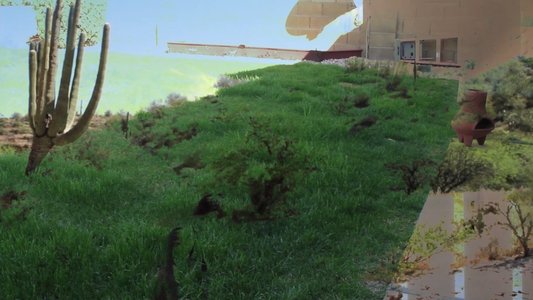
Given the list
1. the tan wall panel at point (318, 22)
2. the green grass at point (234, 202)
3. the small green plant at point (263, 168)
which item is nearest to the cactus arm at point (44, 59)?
the green grass at point (234, 202)

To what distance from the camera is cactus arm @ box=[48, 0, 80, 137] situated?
7.91 feet

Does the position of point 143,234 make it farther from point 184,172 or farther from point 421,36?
point 421,36

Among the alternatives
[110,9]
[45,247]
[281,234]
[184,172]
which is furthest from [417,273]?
[110,9]

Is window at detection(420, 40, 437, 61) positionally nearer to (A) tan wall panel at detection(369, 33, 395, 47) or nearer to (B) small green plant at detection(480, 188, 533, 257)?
(A) tan wall panel at detection(369, 33, 395, 47)

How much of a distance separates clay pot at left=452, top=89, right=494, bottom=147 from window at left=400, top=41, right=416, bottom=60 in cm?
32

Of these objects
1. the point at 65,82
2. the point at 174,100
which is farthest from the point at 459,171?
the point at 65,82

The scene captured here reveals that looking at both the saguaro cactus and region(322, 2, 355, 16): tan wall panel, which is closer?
the saguaro cactus

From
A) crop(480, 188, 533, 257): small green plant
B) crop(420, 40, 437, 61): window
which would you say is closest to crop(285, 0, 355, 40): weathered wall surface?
crop(420, 40, 437, 61): window

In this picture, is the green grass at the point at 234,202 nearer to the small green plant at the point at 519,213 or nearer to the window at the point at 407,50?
the window at the point at 407,50

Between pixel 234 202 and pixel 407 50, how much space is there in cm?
114

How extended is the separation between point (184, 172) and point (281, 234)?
1.50 feet

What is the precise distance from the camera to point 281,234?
2.41 metres

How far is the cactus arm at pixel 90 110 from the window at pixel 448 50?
144 centimetres

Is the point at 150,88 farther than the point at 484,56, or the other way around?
the point at 484,56
